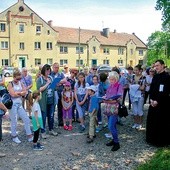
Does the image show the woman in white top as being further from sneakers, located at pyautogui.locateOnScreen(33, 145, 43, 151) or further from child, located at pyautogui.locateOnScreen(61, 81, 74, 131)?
child, located at pyautogui.locateOnScreen(61, 81, 74, 131)

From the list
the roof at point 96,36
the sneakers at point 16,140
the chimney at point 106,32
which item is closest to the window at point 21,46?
the roof at point 96,36

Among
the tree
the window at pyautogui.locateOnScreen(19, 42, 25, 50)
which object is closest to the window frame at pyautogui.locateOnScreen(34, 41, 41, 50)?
the window at pyautogui.locateOnScreen(19, 42, 25, 50)

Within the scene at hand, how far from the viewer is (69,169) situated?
586 cm

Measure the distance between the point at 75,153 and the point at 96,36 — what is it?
5585 centimetres

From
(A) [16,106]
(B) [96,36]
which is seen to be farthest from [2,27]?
(A) [16,106]

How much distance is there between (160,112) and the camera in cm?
724

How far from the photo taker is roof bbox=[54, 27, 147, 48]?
184 ft

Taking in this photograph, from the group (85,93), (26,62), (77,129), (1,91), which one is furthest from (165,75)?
(26,62)

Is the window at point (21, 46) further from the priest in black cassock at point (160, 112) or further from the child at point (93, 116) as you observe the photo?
the priest in black cassock at point (160, 112)

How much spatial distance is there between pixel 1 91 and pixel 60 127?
10.1 feet

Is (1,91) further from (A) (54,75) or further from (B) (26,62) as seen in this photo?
(B) (26,62)

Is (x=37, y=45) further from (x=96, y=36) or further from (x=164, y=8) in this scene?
(x=164, y=8)

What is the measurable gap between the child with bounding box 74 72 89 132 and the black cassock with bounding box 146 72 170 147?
2335 millimetres

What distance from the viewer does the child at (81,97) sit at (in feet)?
29.0
